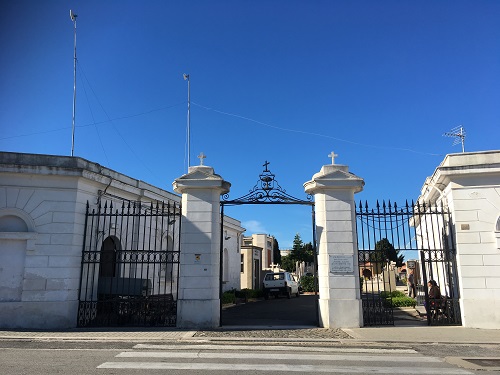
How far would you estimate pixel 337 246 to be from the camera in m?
12.0

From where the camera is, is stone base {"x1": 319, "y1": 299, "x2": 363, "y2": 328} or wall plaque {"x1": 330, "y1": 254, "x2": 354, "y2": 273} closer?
stone base {"x1": 319, "y1": 299, "x2": 363, "y2": 328}

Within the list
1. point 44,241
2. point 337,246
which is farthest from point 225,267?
point 44,241

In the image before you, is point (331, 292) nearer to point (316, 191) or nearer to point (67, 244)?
point (316, 191)

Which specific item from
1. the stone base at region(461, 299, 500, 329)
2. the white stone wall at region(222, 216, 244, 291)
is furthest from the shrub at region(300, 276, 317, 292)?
the stone base at region(461, 299, 500, 329)

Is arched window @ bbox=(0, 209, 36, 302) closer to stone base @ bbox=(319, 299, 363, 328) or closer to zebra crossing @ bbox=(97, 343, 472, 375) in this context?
zebra crossing @ bbox=(97, 343, 472, 375)

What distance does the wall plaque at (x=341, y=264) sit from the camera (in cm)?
1190

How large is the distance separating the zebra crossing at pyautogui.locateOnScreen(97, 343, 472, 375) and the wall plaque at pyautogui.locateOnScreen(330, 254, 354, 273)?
10.3ft

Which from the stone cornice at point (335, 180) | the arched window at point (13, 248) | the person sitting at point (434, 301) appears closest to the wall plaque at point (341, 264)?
the stone cornice at point (335, 180)

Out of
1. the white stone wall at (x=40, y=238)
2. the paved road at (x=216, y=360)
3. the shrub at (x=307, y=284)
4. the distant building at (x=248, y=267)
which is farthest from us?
the shrub at (x=307, y=284)

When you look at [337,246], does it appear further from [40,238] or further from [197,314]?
[40,238]

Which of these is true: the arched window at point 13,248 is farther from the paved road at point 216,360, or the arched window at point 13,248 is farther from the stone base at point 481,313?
the stone base at point 481,313

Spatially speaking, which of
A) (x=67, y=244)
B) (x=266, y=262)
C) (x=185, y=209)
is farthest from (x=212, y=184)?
(x=266, y=262)

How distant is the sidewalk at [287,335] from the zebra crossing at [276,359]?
2.86ft

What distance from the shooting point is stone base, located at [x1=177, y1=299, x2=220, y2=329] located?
11.7 metres
